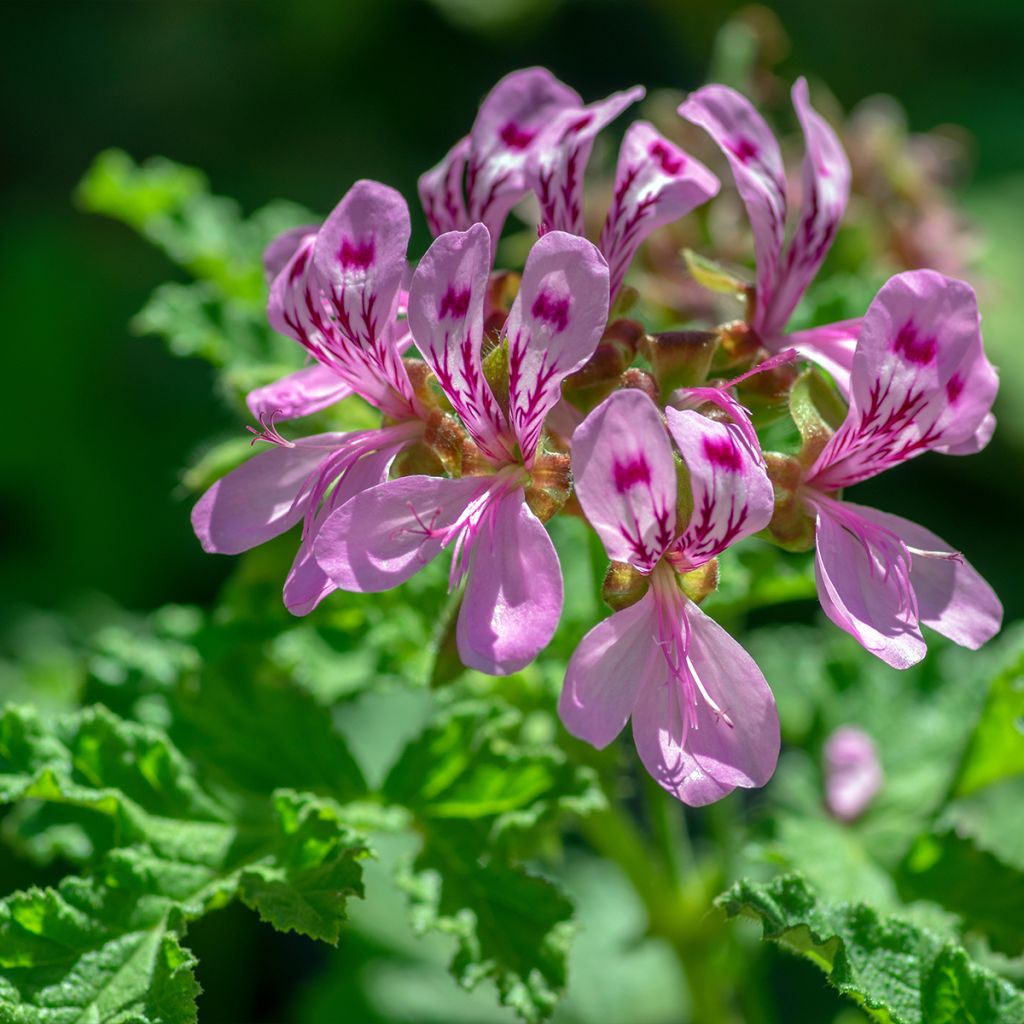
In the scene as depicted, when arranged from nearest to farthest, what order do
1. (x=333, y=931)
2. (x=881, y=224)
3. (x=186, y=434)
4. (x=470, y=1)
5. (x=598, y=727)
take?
(x=598, y=727) < (x=333, y=931) < (x=881, y=224) < (x=186, y=434) < (x=470, y=1)

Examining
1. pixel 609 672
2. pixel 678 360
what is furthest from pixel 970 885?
pixel 678 360

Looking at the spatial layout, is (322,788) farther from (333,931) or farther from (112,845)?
(333,931)

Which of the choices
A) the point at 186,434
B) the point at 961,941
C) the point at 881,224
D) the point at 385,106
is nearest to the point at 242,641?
the point at 961,941

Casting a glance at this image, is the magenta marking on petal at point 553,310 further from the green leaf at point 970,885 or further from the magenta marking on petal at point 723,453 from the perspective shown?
the green leaf at point 970,885

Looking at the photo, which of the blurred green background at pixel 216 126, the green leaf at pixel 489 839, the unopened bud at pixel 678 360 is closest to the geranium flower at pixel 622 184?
the unopened bud at pixel 678 360

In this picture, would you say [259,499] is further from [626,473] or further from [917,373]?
[917,373]

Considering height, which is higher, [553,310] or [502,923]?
[553,310]
